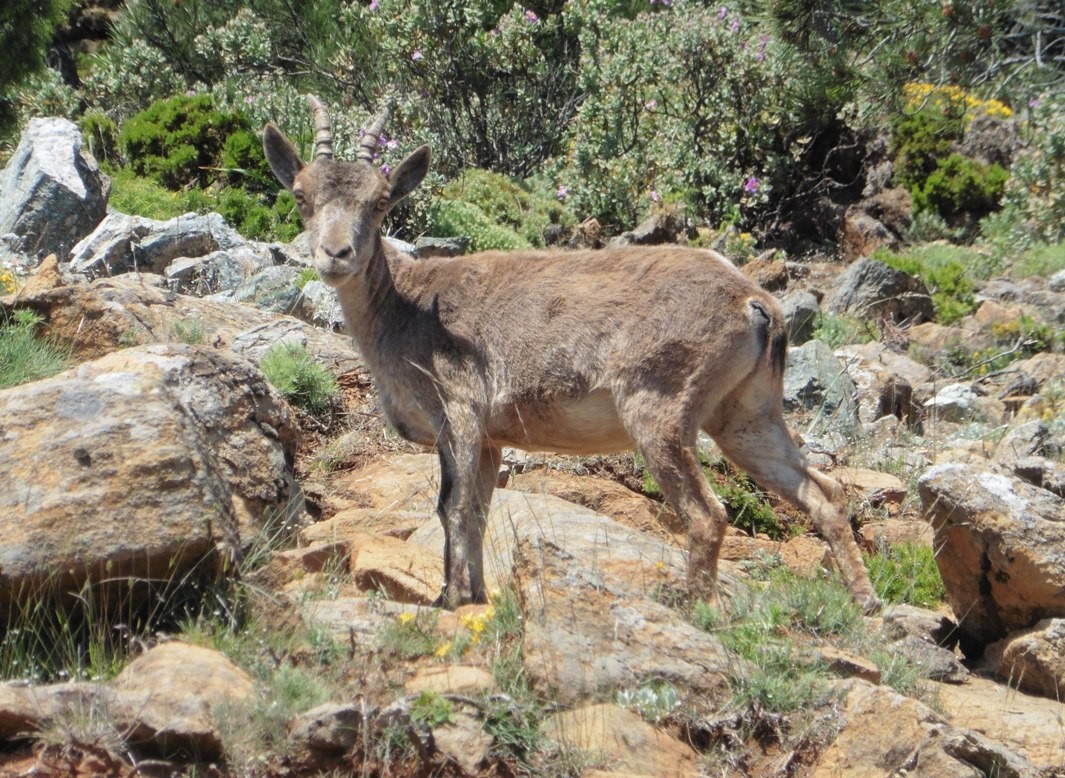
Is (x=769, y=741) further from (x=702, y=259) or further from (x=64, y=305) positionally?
(x=64, y=305)

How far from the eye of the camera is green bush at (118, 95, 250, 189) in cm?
1661

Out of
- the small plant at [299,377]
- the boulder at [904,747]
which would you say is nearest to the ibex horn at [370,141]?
the small plant at [299,377]

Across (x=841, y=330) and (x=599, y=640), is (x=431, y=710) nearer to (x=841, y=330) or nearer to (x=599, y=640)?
(x=599, y=640)

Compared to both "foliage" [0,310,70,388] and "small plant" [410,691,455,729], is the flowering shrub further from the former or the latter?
"small plant" [410,691,455,729]

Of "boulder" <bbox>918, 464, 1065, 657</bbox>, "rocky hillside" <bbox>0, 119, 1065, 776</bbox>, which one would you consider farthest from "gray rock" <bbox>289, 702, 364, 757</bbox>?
"boulder" <bbox>918, 464, 1065, 657</bbox>

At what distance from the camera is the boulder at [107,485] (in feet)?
18.9

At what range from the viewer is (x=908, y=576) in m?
8.30

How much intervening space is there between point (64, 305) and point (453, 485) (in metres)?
3.69

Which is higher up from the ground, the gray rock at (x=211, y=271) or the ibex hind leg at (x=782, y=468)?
the ibex hind leg at (x=782, y=468)

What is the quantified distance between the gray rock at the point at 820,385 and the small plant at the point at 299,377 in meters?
3.74

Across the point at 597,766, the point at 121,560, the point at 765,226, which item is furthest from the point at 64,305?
the point at 765,226

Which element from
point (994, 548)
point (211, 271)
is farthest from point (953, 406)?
point (211, 271)

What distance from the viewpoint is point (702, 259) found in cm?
775

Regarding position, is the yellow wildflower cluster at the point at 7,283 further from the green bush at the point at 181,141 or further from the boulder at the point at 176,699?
the boulder at the point at 176,699
